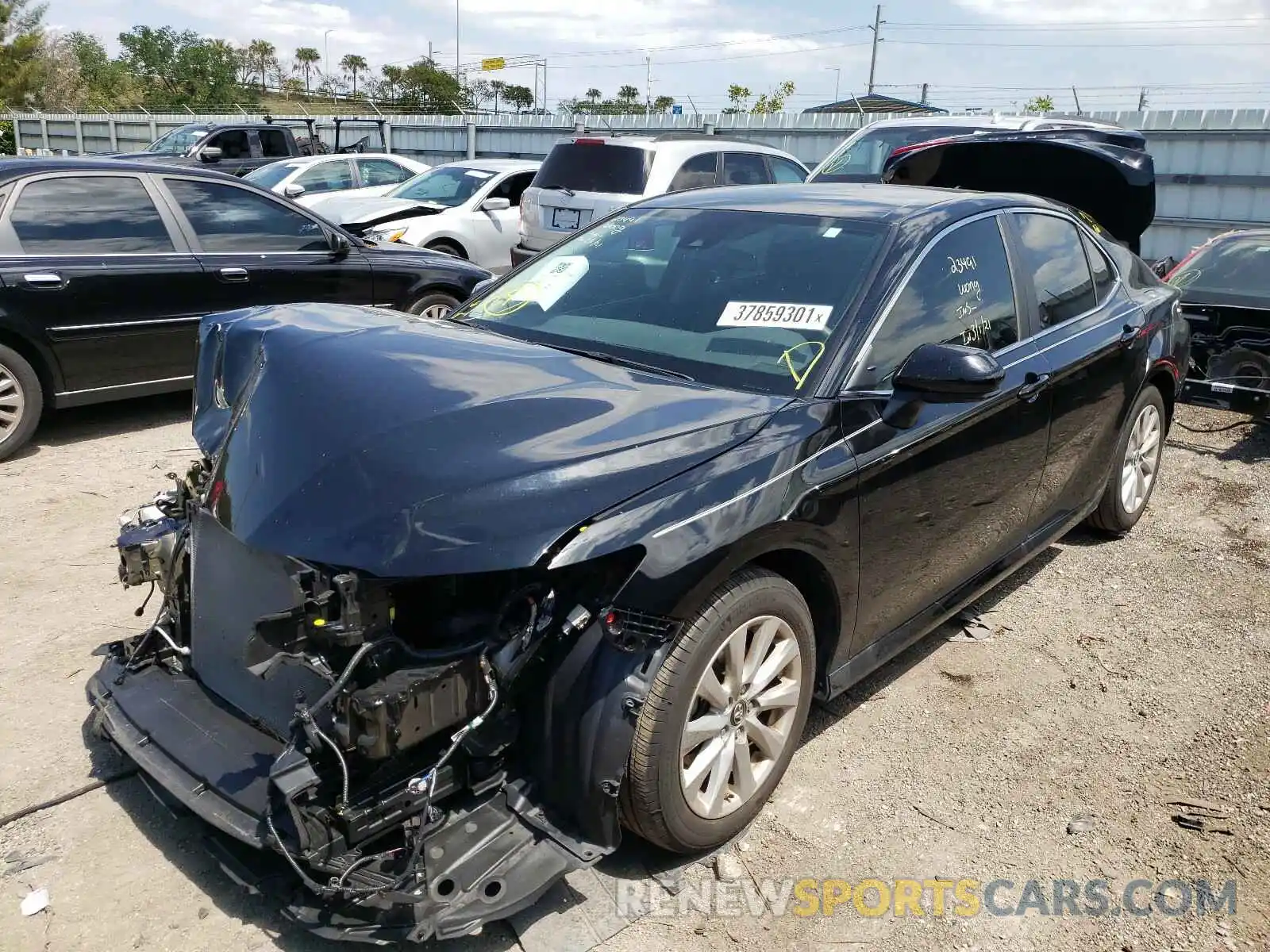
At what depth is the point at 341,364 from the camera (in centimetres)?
305

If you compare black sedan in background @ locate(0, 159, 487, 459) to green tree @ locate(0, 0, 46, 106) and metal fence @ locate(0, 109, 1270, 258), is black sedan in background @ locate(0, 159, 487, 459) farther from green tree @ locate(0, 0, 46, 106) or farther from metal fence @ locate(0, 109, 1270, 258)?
green tree @ locate(0, 0, 46, 106)

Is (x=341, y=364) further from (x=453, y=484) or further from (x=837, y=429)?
(x=837, y=429)

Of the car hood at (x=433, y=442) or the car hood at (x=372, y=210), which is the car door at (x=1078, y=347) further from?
the car hood at (x=372, y=210)

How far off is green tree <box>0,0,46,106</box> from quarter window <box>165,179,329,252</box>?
50346 mm

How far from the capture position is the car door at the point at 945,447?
3.20 m

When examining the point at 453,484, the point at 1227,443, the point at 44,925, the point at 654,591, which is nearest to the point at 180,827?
the point at 44,925

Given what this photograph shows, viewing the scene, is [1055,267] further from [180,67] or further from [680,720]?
[180,67]

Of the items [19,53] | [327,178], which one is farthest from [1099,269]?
[19,53]

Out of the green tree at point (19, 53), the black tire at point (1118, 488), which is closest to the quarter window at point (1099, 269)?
the black tire at point (1118, 488)

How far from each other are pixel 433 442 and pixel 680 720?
937mm

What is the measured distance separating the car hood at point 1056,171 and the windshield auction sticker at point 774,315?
11.1ft

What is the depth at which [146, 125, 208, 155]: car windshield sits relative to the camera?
60.8ft

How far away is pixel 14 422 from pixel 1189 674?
6196mm

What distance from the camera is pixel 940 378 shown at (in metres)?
3.10
